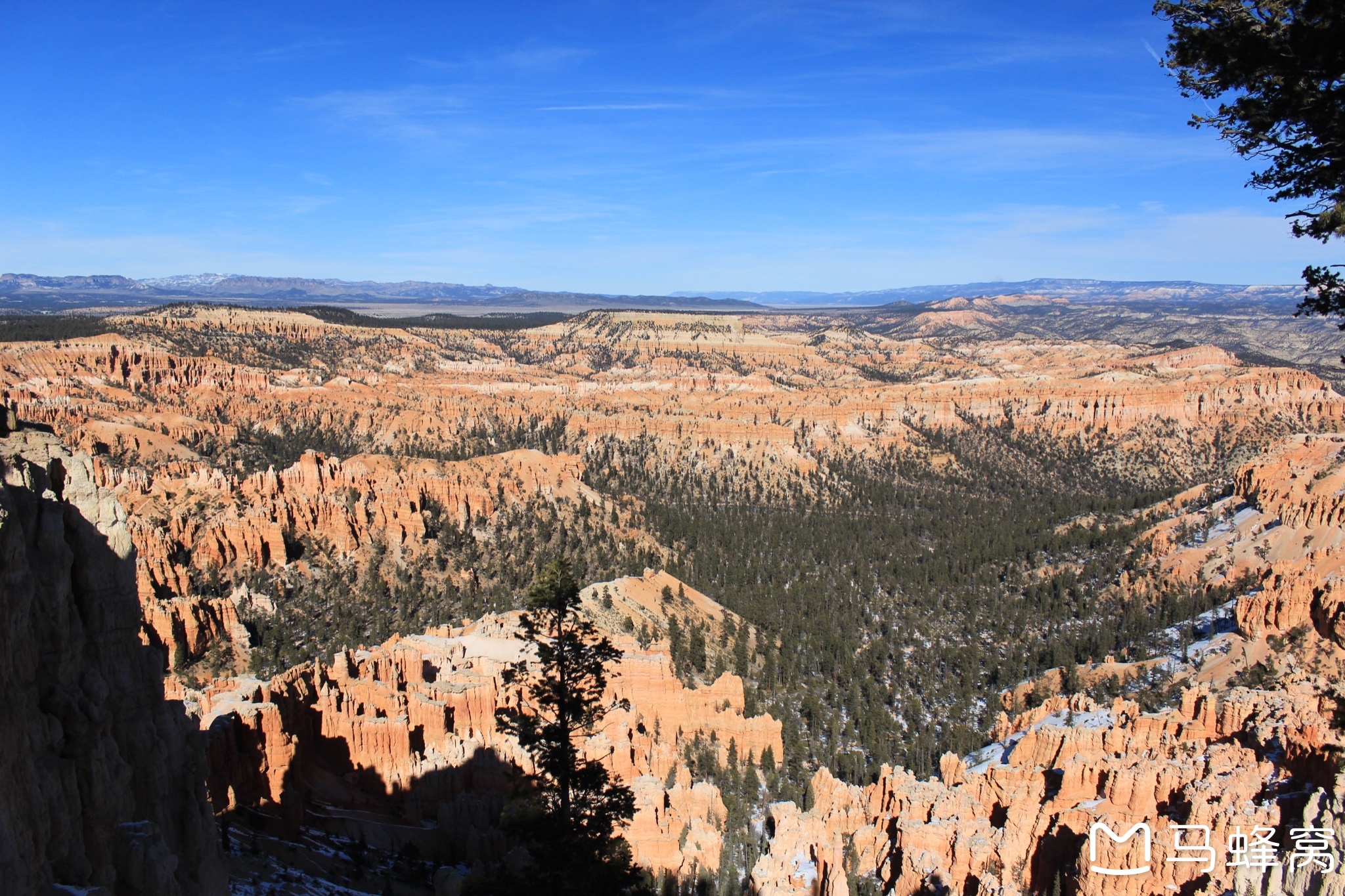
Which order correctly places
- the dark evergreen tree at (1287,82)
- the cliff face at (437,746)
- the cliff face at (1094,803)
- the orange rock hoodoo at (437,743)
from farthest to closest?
the orange rock hoodoo at (437,743)
the cliff face at (437,746)
the cliff face at (1094,803)
the dark evergreen tree at (1287,82)

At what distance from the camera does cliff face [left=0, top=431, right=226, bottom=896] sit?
11.6 meters

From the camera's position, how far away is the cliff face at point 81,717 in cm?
1159

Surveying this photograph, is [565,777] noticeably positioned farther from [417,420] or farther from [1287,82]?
[417,420]

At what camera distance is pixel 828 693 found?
A: 51812mm

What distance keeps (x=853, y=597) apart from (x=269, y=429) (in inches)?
3508

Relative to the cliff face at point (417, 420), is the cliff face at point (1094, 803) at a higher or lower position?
lower

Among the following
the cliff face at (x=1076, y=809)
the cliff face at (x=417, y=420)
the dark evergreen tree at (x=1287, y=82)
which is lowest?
the cliff face at (x=1076, y=809)

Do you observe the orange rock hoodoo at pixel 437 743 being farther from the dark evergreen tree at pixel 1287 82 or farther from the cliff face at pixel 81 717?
the dark evergreen tree at pixel 1287 82

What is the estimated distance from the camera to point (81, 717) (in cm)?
1323

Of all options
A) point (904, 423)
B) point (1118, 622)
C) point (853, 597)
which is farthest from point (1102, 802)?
point (904, 423)

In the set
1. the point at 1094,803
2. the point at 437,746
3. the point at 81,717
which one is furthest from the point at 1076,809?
the point at 81,717

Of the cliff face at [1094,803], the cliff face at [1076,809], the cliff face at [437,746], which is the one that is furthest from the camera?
the cliff face at [437,746]

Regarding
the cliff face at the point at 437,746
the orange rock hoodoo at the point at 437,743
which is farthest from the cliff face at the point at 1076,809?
the cliff face at the point at 437,746

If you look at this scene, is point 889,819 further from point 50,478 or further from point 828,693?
point 50,478
